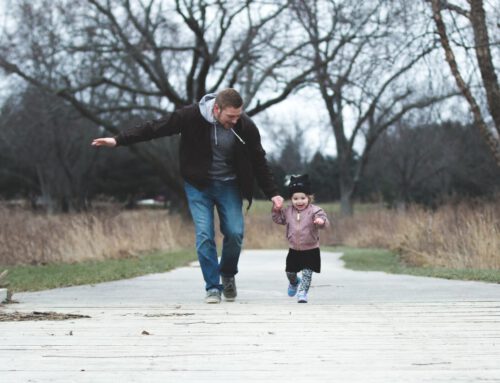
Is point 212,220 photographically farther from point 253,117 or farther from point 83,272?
point 253,117

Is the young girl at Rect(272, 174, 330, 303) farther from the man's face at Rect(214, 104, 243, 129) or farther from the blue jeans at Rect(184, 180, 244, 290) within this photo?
the man's face at Rect(214, 104, 243, 129)

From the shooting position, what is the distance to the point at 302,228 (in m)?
7.08

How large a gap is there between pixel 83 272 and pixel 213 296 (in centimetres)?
580

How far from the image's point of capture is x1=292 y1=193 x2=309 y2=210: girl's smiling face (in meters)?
7.09

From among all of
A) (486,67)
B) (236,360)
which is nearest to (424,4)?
(486,67)

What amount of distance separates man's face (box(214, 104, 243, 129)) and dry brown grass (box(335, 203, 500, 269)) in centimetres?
672

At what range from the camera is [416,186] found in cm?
4684

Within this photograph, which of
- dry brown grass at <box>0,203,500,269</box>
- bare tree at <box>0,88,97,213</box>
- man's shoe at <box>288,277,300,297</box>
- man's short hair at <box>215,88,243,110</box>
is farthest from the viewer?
bare tree at <box>0,88,97,213</box>

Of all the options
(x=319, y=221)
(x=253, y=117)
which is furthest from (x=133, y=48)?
(x=319, y=221)

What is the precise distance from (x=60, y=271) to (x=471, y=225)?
6782 mm

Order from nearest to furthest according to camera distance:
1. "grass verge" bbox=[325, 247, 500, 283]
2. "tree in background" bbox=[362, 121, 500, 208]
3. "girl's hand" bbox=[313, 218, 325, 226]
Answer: "girl's hand" bbox=[313, 218, 325, 226] → "grass verge" bbox=[325, 247, 500, 283] → "tree in background" bbox=[362, 121, 500, 208]

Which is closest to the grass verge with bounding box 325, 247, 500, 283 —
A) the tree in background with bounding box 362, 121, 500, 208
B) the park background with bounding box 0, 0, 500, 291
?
the park background with bounding box 0, 0, 500, 291

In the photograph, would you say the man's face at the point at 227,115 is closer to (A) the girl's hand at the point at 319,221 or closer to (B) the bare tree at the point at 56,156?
(A) the girl's hand at the point at 319,221

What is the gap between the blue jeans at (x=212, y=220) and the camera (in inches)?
Answer: 275
